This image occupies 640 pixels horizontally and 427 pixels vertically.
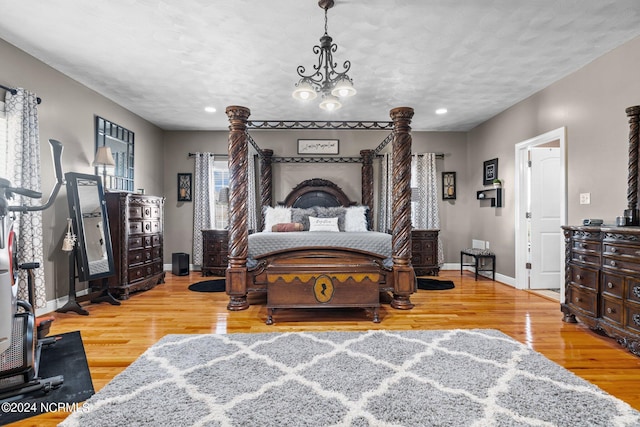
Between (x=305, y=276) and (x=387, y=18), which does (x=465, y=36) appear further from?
(x=305, y=276)

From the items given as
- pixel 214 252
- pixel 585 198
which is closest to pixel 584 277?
pixel 585 198

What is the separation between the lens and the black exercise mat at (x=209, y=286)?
472 centimetres

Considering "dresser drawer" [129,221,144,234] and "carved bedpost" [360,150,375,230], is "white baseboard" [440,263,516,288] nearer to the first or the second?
"carved bedpost" [360,150,375,230]

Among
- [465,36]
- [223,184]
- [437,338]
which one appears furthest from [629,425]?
[223,184]

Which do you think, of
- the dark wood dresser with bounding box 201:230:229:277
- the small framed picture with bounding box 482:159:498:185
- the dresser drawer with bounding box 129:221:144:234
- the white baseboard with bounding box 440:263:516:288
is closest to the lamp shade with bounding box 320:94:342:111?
the dresser drawer with bounding box 129:221:144:234

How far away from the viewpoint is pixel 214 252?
575 centimetres

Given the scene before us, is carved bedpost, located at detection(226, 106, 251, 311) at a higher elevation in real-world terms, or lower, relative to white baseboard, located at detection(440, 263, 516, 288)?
higher

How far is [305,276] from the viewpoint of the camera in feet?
10.6

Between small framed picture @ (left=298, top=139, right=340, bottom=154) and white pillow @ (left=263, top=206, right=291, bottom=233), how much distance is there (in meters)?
1.36

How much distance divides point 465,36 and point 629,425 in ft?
10.3

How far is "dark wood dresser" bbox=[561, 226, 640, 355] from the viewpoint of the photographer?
2504mm

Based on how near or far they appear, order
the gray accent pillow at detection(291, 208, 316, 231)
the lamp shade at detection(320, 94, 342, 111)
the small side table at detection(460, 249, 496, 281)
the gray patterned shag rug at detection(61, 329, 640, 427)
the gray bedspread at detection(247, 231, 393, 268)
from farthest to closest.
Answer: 1. the gray accent pillow at detection(291, 208, 316, 231)
2. the small side table at detection(460, 249, 496, 281)
3. the gray bedspread at detection(247, 231, 393, 268)
4. the lamp shade at detection(320, 94, 342, 111)
5. the gray patterned shag rug at detection(61, 329, 640, 427)

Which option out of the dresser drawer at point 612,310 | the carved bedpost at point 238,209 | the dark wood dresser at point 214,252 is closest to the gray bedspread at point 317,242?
the carved bedpost at point 238,209

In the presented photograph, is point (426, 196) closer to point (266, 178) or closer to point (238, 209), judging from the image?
point (266, 178)
